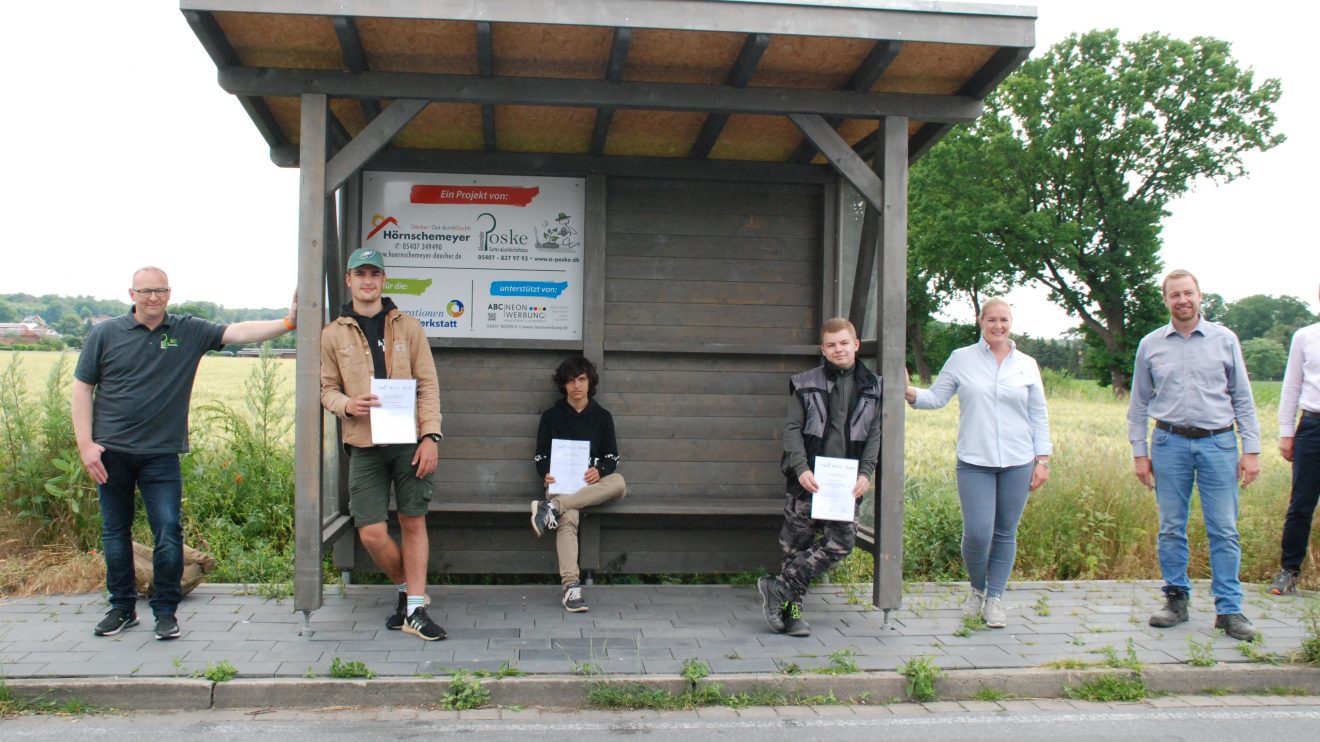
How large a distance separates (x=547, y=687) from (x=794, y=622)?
1.60 m

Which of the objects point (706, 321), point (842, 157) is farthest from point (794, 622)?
point (842, 157)

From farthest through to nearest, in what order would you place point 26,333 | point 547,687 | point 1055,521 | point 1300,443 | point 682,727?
point 26,333, point 1055,521, point 1300,443, point 547,687, point 682,727

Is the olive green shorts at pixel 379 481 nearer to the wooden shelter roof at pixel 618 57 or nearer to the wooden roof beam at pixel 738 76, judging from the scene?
the wooden shelter roof at pixel 618 57

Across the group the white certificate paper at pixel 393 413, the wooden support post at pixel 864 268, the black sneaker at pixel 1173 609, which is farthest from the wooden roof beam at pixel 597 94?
the black sneaker at pixel 1173 609

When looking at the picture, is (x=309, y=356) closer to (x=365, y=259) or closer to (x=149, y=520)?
(x=365, y=259)

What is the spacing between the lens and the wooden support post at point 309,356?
213 inches

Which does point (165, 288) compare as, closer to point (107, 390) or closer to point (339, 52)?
point (107, 390)

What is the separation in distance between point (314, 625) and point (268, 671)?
0.85 metres

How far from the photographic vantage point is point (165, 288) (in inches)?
215

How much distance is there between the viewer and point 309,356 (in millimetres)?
5430

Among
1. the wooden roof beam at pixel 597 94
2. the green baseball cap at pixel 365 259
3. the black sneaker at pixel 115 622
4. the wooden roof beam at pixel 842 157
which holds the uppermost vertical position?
the wooden roof beam at pixel 597 94

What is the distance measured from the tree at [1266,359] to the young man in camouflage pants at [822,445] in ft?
113

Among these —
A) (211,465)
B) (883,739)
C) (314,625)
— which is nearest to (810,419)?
(883,739)

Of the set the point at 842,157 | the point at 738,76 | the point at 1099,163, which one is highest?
the point at 1099,163
